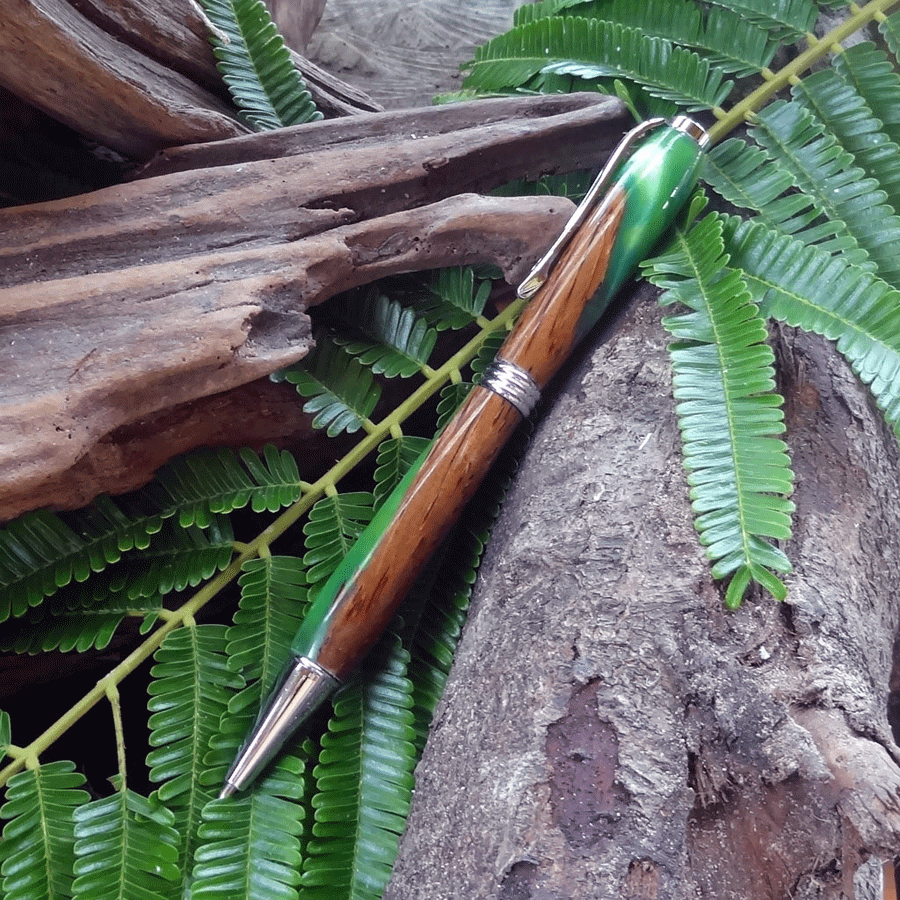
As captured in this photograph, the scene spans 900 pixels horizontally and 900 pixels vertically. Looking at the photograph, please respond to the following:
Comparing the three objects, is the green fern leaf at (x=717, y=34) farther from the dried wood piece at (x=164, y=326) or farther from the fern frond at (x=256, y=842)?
the fern frond at (x=256, y=842)

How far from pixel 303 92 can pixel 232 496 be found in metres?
0.64

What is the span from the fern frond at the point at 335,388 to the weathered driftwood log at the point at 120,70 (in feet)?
1.15

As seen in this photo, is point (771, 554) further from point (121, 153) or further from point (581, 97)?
point (121, 153)

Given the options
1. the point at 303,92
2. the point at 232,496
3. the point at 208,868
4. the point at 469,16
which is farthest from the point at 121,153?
the point at 469,16

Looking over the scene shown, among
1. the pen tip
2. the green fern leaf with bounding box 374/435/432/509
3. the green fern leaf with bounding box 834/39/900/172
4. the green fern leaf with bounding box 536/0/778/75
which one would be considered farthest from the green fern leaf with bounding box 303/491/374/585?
the green fern leaf with bounding box 834/39/900/172

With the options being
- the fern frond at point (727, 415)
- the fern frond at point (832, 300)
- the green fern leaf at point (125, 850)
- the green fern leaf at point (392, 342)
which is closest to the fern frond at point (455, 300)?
the green fern leaf at point (392, 342)

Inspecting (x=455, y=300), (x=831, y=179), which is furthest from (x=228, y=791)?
(x=831, y=179)

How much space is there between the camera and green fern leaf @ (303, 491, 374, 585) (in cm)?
96

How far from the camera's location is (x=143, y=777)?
1100 mm

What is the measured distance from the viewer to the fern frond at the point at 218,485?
970 mm

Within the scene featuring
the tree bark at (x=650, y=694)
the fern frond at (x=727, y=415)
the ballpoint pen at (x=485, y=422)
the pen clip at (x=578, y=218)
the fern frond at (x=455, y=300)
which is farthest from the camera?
the fern frond at (x=455, y=300)

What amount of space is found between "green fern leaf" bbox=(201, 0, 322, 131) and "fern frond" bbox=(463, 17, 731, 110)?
1.28 feet

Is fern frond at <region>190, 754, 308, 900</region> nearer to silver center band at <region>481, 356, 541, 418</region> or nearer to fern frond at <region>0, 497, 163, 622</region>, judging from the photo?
fern frond at <region>0, 497, 163, 622</region>

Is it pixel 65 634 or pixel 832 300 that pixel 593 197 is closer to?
pixel 832 300
